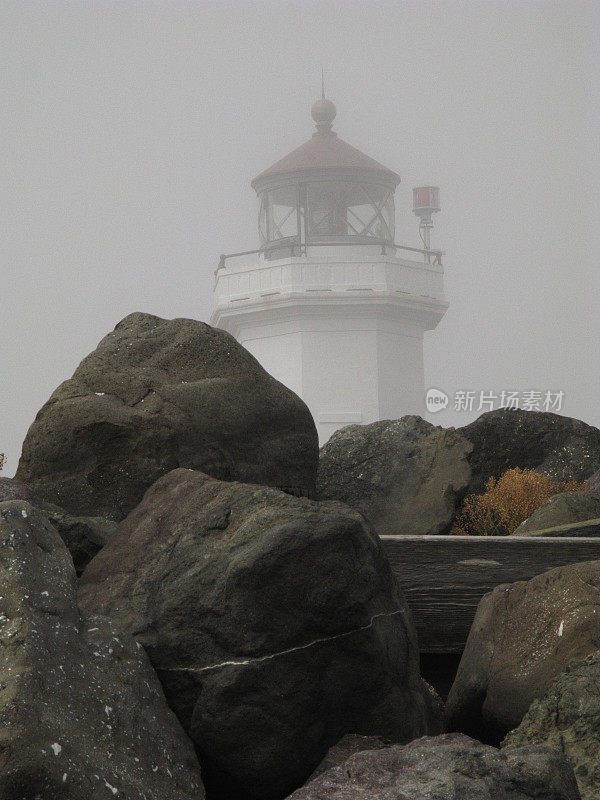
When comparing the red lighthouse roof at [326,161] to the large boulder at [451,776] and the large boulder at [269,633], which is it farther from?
the large boulder at [451,776]

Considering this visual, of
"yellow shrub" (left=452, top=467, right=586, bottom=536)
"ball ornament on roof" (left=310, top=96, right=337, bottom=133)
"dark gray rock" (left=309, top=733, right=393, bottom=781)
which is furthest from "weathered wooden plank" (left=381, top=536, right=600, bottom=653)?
"ball ornament on roof" (left=310, top=96, right=337, bottom=133)

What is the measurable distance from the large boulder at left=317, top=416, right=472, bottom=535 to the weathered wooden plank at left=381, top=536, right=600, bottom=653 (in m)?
1.05

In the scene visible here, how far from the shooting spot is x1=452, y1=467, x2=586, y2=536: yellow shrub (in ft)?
22.6

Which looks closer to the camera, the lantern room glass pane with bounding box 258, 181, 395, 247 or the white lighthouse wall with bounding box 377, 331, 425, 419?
the white lighthouse wall with bounding box 377, 331, 425, 419

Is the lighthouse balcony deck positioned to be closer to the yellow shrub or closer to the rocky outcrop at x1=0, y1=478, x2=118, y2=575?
the yellow shrub

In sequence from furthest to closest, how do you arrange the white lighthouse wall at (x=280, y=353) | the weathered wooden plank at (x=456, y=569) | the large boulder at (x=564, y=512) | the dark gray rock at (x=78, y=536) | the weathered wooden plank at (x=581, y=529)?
the white lighthouse wall at (x=280, y=353) < the large boulder at (x=564, y=512) < the weathered wooden plank at (x=581, y=529) < the weathered wooden plank at (x=456, y=569) < the dark gray rock at (x=78, y=536)

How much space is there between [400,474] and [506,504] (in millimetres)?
672

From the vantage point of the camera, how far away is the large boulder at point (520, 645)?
4137 mm

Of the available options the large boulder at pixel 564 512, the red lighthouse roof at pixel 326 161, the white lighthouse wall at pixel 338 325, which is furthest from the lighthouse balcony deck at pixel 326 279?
the large boulder at pixel 564 512

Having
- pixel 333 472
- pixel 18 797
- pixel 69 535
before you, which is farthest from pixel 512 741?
pixel 333 472

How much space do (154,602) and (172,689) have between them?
0.99 ft

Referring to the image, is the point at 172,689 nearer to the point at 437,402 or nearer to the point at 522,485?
the point at 522,485

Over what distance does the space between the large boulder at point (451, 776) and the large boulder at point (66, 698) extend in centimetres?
57

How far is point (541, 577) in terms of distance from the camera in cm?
447
